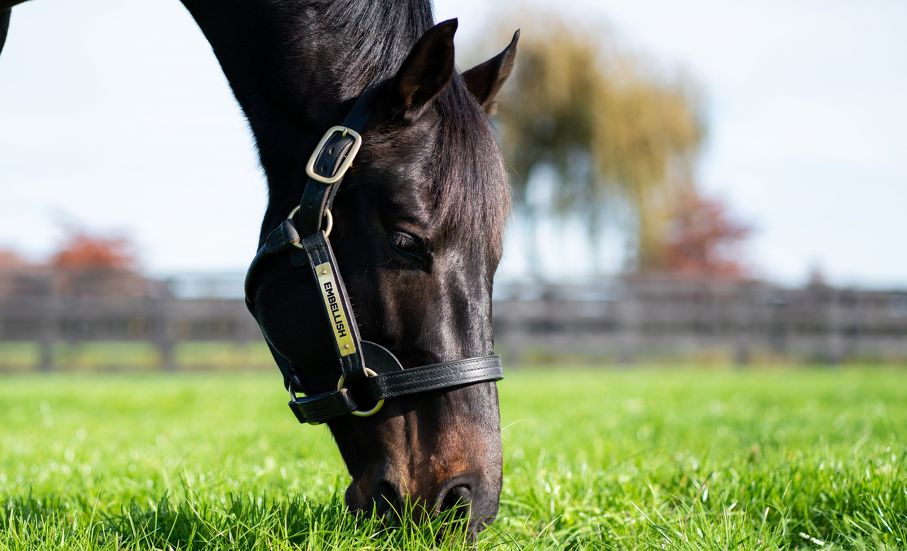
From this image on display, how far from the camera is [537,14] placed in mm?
20172

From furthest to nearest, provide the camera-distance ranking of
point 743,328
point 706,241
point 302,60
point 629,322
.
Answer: point 706,241, point 743,328, point 629,322, point 302,60

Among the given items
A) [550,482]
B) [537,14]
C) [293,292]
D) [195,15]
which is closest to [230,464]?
[550,482]

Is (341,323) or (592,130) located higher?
(592,130)

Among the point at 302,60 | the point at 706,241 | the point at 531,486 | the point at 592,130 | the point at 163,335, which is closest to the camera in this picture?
the point at 302,60

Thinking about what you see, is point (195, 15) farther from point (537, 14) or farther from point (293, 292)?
point (537, 14)

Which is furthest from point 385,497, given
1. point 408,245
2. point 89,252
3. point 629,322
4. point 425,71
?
point 89,252

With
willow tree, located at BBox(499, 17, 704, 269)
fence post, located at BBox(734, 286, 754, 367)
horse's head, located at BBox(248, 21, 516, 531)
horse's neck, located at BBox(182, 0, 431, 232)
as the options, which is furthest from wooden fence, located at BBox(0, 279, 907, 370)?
horse's head, located at BBox(248, 21, 516, 531)

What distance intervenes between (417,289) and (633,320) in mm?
14219

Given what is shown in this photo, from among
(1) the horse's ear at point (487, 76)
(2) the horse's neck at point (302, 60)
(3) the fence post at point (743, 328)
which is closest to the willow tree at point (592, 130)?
(3) the fence post at point (743, 328)

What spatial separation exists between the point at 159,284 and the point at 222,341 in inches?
63.6

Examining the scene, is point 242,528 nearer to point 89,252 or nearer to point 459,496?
point 459,496

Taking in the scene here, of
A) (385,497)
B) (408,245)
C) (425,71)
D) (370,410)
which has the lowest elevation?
(385,497)

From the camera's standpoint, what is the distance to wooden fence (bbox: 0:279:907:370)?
45.2 feet

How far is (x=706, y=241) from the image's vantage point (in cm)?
3045
